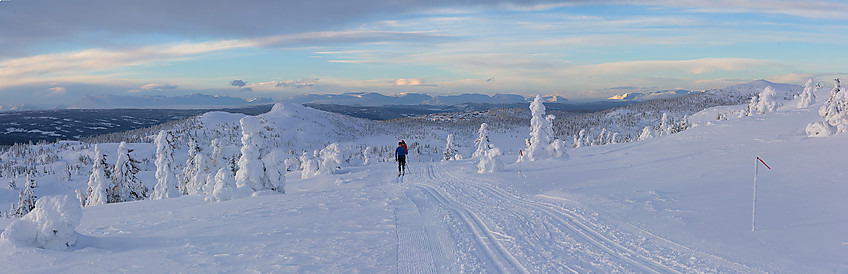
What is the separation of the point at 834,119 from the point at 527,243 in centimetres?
2469

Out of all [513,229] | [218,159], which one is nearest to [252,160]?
[218,159]

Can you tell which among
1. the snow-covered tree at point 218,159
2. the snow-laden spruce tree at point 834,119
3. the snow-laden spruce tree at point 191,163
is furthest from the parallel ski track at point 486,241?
the snow-laden spruce tree at point 191,163

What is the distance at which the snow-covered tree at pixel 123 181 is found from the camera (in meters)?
33.5

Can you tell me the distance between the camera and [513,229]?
9.82 m

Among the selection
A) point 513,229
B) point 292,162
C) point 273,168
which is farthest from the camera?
point 292,162

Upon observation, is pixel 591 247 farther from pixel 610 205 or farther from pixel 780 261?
pixel 610 205

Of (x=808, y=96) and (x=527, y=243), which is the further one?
(x=808, y=96)

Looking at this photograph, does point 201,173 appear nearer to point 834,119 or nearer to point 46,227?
point 46,227

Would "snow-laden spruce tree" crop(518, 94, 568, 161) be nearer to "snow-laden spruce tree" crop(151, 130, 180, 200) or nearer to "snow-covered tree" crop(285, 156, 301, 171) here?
"snow-laden spruce tree" crop(151, 130, 180, 200)

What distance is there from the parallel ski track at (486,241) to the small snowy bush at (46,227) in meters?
7.81

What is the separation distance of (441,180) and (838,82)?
92.4 feet

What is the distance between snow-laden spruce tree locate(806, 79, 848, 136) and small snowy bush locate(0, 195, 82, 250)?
31.2m

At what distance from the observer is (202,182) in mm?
32500

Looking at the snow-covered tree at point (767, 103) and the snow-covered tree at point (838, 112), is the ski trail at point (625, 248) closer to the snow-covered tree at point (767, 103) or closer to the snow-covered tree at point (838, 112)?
the snow-covered tree at point (838, 112)
